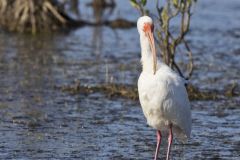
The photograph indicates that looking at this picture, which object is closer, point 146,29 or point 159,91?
point 159,91

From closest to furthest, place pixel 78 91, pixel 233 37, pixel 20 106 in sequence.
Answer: pixel 20 106
pixel 78 91
pixel 233 37

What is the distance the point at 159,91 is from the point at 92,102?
12.2ft

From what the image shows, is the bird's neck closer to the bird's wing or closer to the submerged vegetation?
the bird's wing

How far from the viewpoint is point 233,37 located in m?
18.5

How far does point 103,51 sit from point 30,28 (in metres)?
2.62

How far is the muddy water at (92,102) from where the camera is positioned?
9.35 meters

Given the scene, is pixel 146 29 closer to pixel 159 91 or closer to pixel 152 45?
pixel 152 45

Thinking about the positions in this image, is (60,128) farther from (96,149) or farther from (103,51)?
(103,51)

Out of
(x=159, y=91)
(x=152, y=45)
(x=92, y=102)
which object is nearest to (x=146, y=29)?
(x=152, y=45)

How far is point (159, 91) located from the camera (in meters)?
8.27

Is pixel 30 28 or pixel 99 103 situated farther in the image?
pixel 30 28

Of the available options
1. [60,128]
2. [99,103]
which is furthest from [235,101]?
[60,128]

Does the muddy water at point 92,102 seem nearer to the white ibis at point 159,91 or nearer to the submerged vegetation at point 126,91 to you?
the submerged vegetation at point 126,91

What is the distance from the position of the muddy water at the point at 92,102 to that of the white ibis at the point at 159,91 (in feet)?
1.93
